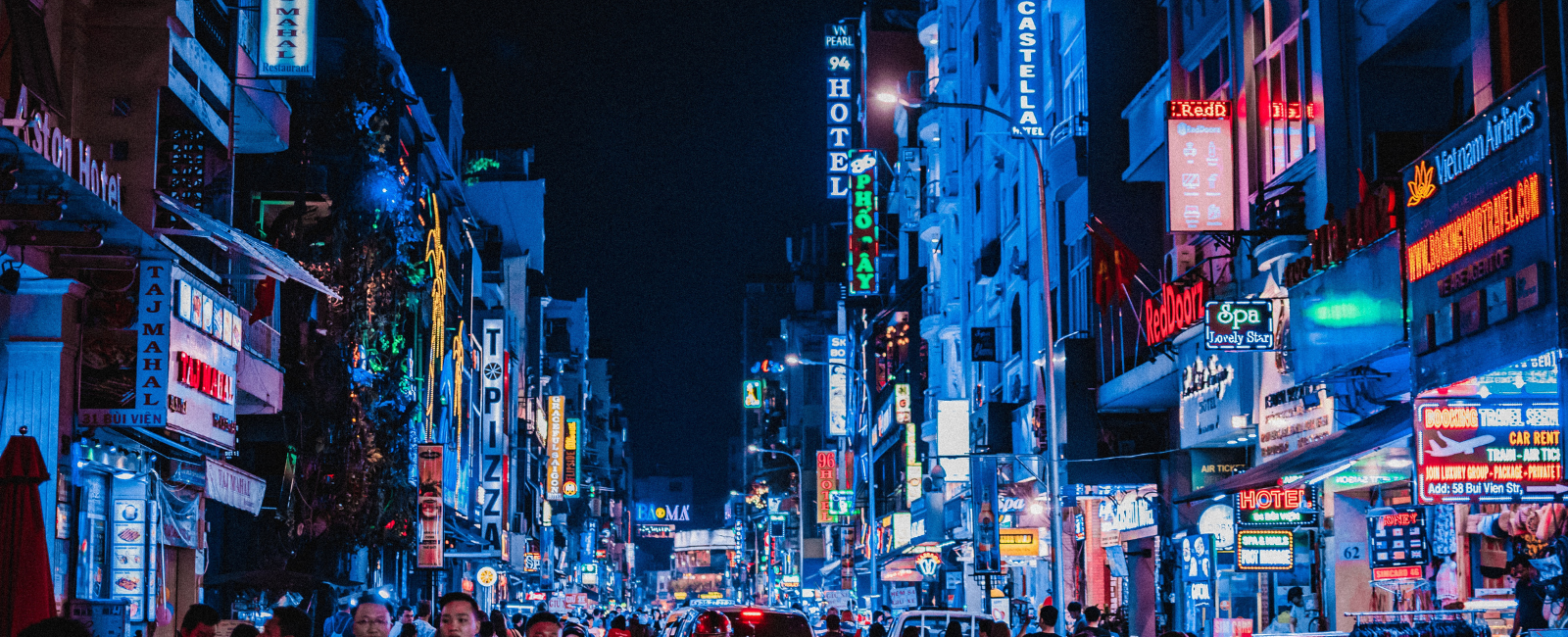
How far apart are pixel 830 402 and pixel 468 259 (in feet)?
131

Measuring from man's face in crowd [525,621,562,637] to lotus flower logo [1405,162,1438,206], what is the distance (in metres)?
9.40

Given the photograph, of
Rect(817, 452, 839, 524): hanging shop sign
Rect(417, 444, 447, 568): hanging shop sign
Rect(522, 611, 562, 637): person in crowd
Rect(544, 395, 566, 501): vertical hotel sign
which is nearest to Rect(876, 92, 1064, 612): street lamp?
Rect(522, 611, 562, 637): person in crowd

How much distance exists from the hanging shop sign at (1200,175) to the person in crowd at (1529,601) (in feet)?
28.8

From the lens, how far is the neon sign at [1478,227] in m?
13.7

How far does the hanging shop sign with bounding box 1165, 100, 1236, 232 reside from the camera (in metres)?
23.2

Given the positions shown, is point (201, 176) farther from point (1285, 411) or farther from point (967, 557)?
point (967, 557)

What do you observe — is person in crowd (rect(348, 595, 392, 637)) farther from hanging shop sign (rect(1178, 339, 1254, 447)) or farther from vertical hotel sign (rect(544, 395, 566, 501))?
vertical hotel sign (rect(544, 395, 566, 501))

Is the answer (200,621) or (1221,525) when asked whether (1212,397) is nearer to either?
(1221,525)

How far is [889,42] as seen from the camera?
3041 inches

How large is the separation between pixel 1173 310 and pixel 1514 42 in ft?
28.9

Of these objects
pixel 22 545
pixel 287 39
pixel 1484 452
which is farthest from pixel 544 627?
pixel 287 39

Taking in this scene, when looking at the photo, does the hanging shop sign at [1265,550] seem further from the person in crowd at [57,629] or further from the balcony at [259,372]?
the person in crowd at [57,629]

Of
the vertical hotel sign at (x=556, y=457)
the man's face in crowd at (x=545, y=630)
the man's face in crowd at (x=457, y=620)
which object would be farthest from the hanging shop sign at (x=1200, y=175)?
the vertical hotel sign at (x=556, y=457)

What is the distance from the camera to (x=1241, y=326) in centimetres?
2147
